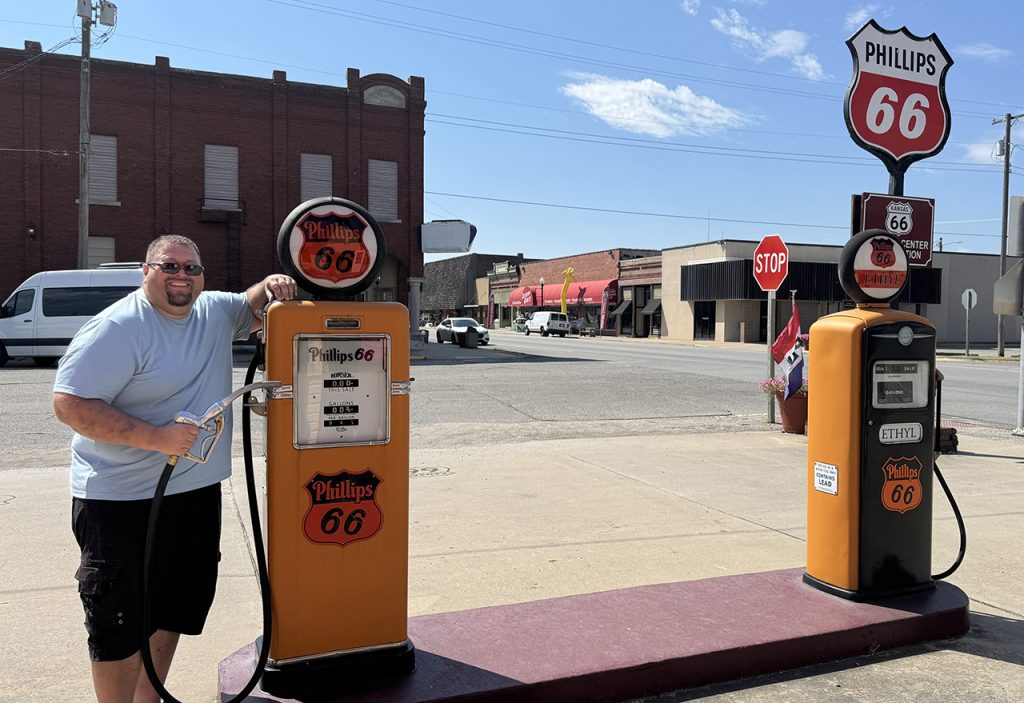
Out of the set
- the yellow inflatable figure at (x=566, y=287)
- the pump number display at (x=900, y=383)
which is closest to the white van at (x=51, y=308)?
the pump number display at (x=900, y=383)

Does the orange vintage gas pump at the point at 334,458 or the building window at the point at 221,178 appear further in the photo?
the building window at the point at 221,178

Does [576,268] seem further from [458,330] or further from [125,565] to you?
[125,565]

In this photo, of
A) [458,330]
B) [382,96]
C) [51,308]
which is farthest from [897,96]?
[458,330]

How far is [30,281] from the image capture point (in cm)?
2066

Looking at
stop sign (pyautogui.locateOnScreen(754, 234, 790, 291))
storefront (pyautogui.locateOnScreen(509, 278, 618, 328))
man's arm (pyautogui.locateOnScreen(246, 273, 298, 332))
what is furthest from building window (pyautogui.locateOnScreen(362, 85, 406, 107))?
man's arm (pyautogui.locateOnScreen(246, 273, 298, 332))

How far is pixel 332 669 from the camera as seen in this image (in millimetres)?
3129

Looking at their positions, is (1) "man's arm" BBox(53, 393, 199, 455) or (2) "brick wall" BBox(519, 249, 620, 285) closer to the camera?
(1) "man's arm" BBox(53, 393, 199, 455)

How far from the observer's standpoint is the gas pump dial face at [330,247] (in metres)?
3.08

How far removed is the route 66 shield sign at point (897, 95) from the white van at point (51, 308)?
60.6 feet

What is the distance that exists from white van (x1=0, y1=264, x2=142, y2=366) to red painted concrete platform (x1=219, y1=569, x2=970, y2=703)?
19.3m

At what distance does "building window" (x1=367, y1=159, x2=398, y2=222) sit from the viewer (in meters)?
30.5

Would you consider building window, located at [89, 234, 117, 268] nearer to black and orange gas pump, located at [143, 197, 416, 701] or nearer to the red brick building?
the red brick building

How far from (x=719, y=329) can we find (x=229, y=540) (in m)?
42.5

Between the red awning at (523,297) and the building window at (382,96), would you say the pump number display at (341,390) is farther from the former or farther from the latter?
the red awning at (523,297)
